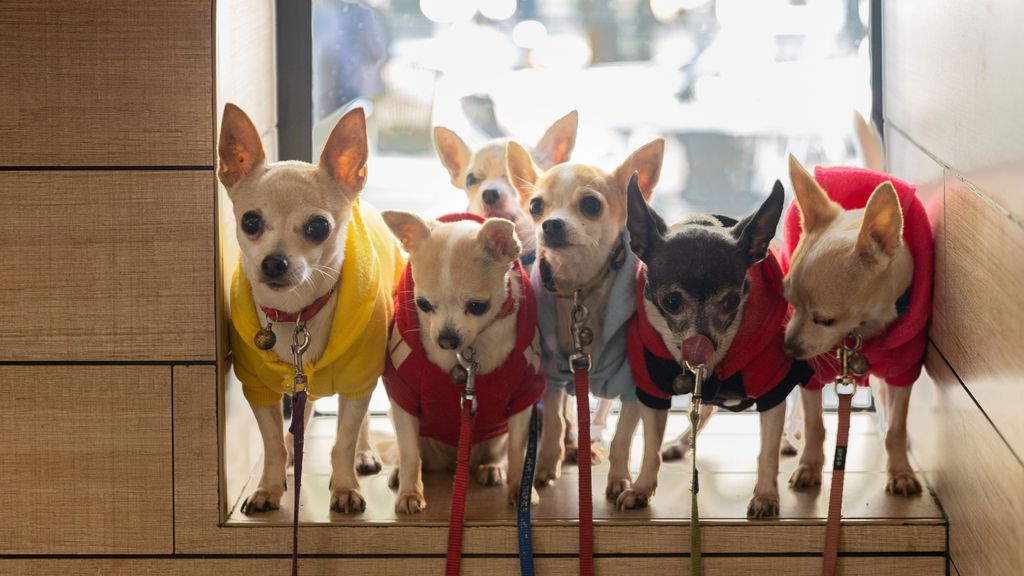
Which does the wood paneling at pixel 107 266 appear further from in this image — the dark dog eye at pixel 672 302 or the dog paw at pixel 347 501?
the dark dog eye at pixel 672 302

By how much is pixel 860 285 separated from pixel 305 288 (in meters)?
1.20

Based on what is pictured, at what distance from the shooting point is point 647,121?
3125 mm

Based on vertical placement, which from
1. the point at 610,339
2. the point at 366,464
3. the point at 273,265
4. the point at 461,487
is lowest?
the point at 366,464

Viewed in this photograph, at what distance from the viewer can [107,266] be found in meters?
2.35

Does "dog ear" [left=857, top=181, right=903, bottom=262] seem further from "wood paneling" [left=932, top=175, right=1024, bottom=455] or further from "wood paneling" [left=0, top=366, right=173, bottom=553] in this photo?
"wood paneling" [left=0, top=366, right=173, bottom=553]

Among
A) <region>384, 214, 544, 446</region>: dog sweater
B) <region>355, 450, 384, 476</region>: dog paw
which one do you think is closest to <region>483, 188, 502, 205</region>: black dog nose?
<region>384, 214, 544, 446</region>: dog sweater

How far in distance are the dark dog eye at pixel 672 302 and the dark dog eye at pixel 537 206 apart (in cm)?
42

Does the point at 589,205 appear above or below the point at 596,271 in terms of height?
above

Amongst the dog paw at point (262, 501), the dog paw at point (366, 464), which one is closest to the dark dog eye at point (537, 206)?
the dog paw at point (366, 464)

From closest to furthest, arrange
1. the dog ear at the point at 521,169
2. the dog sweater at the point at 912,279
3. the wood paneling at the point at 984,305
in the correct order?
the wood paneling at the point at 984,305, the dog sweater at the point at 912,279, the dog ear at the point at 521,169

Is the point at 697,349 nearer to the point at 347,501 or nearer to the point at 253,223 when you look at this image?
the point at 347,501

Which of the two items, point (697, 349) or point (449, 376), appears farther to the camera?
point (449, 376)

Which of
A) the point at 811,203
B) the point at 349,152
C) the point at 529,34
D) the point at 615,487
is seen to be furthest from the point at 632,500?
the point at 529,34

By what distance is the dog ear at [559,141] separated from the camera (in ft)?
9.36
